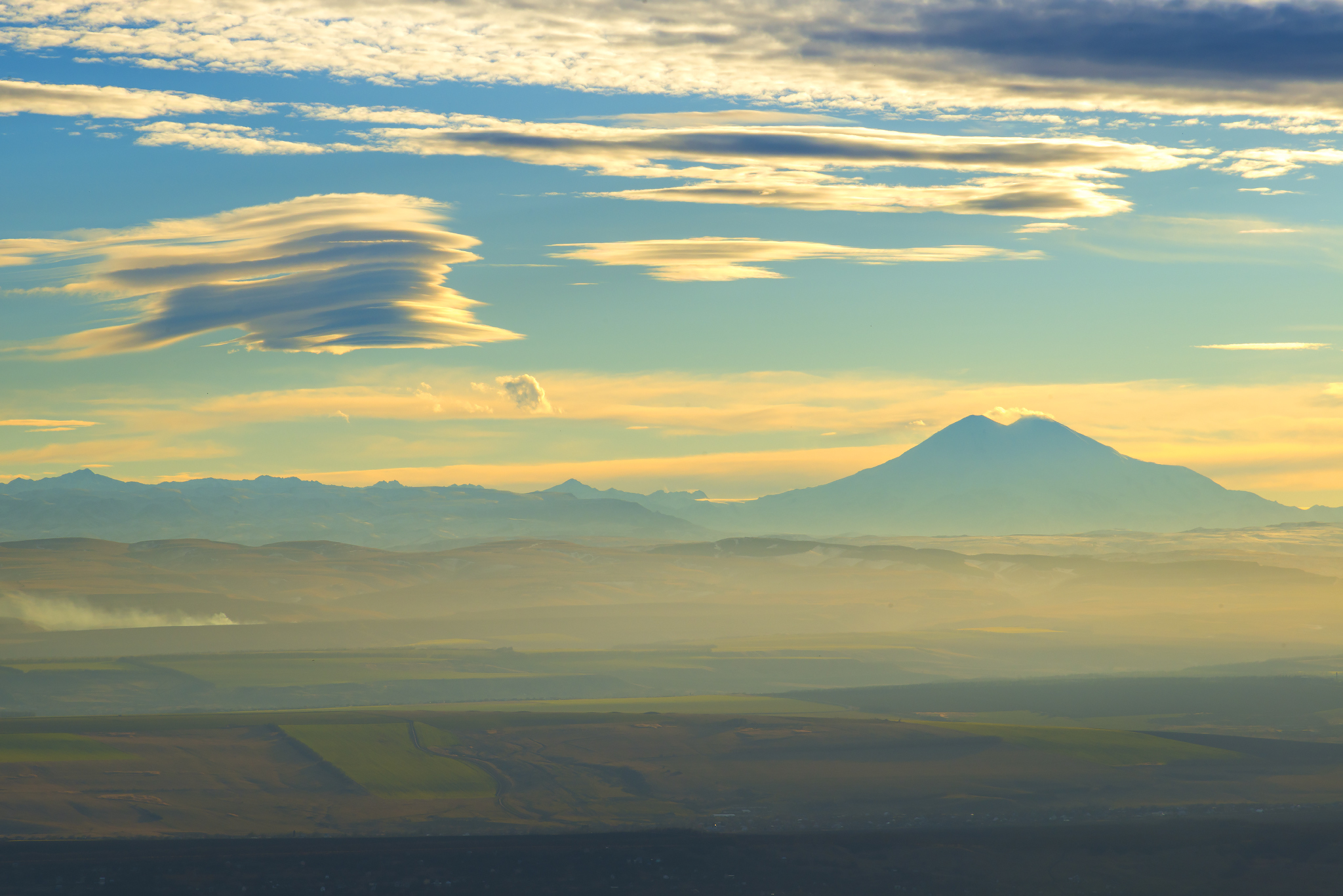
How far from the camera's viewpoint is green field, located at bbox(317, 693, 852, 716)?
160000 millimetres

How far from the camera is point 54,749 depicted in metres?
120

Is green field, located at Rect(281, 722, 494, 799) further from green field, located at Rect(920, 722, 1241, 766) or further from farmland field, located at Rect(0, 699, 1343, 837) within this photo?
green field, located at Rect(920, 722, 1241, 766)

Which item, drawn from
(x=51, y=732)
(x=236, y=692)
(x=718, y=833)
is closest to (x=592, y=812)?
(x=718, y=833)

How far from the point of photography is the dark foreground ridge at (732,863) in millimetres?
77250

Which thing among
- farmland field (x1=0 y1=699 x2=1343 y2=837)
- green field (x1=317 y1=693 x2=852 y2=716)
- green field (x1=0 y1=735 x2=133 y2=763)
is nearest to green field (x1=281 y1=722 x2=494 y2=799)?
farmland field (x1=0 y1=699 x2=1343 y2=837)

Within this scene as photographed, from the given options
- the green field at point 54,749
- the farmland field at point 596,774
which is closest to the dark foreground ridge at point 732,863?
the farmland field at point 596,774

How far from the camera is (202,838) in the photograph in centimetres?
9169

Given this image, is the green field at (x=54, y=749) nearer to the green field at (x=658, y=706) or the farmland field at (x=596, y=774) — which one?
the farmland field at (x=596, y=774)

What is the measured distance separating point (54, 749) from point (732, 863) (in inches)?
2741

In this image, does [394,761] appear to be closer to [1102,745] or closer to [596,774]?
[596,774]

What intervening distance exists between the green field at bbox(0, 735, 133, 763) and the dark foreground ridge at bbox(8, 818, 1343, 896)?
29.3 meters

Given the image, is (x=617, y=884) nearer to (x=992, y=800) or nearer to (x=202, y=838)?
(x=202, y=838)

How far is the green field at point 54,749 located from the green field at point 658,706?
35.6 m

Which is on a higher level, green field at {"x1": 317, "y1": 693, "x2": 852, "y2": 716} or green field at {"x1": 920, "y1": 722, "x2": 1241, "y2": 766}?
green field at {"x1": 920, "y1": 722, "x2": 1241, "y2": 766}
